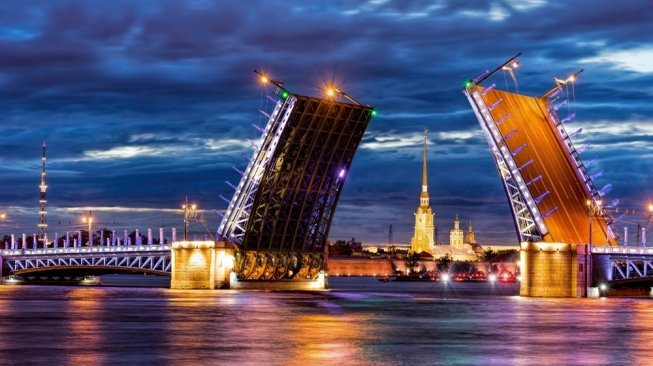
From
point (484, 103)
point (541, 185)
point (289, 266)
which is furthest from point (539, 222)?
point (289, 266)

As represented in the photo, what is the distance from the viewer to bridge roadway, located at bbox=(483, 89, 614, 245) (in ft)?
246

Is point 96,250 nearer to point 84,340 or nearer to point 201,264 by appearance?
point 201,264

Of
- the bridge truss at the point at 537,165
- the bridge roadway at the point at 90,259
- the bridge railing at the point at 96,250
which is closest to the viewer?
the bridge truss at the point at 537,165

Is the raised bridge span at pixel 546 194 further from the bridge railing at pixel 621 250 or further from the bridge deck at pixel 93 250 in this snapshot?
the bridge deck at pixel 93 250

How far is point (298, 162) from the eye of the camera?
78875 mm

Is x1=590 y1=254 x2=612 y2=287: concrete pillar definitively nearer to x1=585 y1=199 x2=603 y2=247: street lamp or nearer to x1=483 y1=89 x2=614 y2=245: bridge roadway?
x1=585 y1=199 x2=603 y2=247: street lamp

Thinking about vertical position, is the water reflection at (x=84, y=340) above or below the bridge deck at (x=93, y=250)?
below

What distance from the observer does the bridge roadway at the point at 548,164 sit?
7494 cm

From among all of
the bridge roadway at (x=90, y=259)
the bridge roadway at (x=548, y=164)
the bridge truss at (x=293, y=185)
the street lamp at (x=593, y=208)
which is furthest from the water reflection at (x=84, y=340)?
the bridge roadway at (x=90, y=259)

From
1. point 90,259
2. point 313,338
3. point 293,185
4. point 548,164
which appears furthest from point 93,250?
point 313,338

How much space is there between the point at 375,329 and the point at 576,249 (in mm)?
44467

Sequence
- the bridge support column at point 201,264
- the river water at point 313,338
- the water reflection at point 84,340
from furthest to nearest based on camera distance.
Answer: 1. the bridge support column at point 201,264
2. the river water at point 313,338
3. the water reflection at point 84,340

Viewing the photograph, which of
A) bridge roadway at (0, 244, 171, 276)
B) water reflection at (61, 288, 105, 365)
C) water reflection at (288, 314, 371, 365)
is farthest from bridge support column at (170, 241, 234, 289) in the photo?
water reflection at (288, 314, 371, 365)

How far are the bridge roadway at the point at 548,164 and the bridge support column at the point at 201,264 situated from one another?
22664mm
